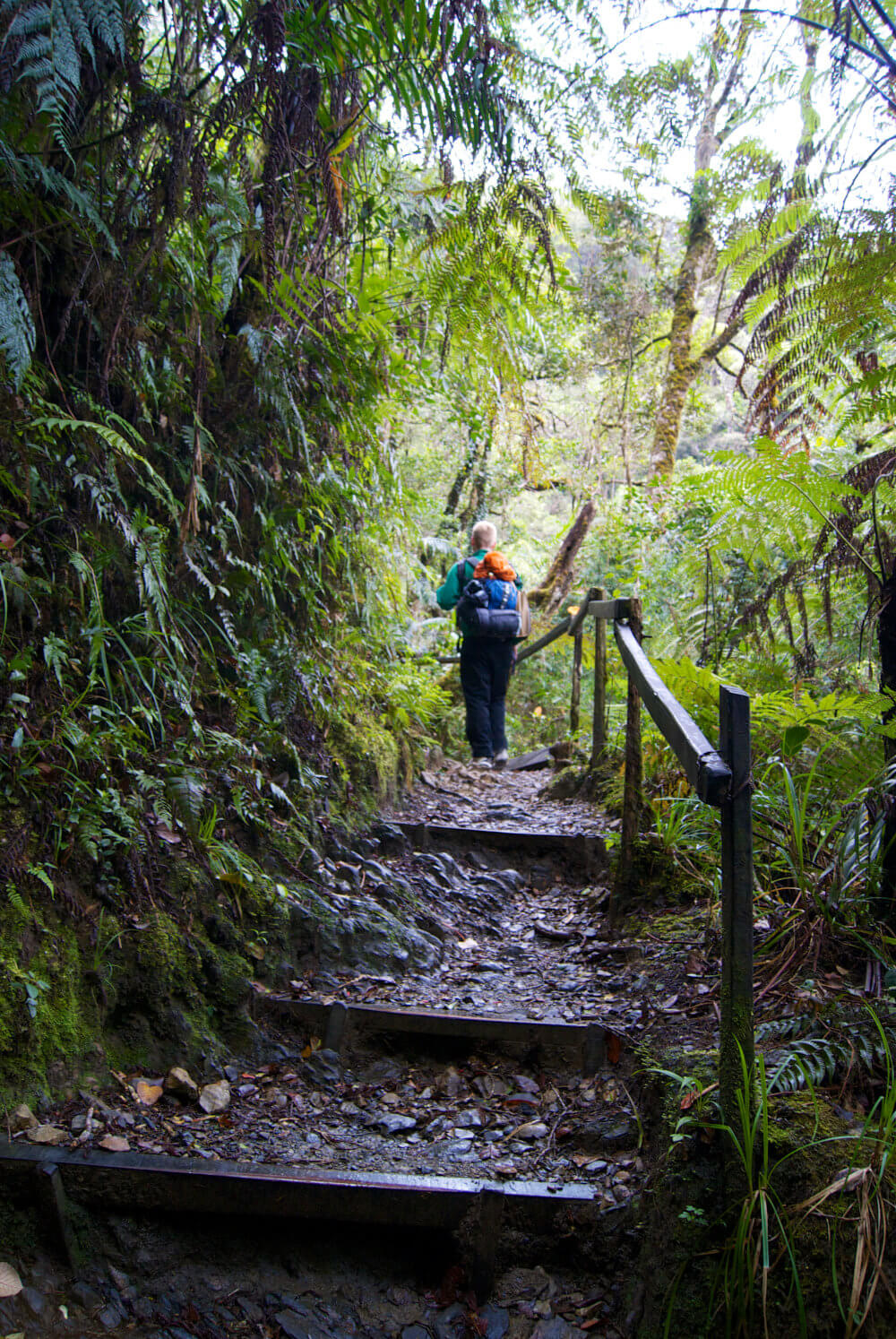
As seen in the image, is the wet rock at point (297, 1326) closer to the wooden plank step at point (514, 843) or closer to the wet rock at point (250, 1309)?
the wet rock at point (250, 1309)

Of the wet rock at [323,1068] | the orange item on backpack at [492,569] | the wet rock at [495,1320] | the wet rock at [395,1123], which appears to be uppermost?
the orange item on backpack at [492,569]

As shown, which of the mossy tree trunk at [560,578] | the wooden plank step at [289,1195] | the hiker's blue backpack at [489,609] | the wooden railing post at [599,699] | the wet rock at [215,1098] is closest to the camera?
the wooden plank step at [289,1195]

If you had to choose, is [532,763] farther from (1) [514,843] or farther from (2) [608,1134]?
(2) [608,1134]

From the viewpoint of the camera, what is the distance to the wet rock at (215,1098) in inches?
89.4

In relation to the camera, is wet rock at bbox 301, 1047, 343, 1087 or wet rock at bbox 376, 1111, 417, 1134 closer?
Result: wet rock at bbox 376, 1111, 417, 1134

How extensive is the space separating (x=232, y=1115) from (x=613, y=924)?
5.66 ft

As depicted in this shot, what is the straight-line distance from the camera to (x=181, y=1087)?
2.27 metres

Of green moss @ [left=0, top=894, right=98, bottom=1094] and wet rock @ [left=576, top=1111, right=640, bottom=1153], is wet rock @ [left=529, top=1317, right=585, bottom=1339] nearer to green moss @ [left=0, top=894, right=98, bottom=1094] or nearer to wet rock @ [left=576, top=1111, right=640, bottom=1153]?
wet rock @ [left=576, top=1111, right=640, bottom=1153]

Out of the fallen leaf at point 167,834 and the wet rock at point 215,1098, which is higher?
the fallen leaf at point 167,834

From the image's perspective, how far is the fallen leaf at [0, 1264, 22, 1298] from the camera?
5.57 feet

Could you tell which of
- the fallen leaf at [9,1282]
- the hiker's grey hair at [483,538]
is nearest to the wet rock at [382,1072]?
the fallen leaf at [9,1282]

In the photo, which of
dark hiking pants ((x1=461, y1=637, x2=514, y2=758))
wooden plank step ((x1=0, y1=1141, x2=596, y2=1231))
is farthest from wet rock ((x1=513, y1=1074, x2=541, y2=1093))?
dark hiking pants ((x1=461, y1=637, x2=514, y2=758))

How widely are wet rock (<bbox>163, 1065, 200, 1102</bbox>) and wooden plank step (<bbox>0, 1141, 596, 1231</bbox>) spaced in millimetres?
292

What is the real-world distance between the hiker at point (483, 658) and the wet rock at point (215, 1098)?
4464mm
